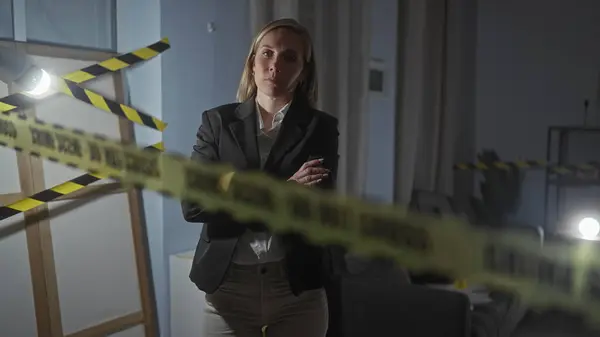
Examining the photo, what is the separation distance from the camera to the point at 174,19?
784 mm

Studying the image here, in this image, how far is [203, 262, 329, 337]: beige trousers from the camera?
0.55 meters

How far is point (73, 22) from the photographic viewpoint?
2.91 feet

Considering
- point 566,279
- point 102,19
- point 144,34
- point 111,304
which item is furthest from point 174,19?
point 566,279

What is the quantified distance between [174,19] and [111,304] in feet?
1.55

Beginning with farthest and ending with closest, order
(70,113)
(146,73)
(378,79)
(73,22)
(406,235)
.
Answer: (378,79)
(73,22)
(146,73)
(70,113)
(406,235)

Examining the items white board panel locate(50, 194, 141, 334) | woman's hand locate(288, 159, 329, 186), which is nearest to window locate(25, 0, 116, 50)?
white board panel locate(50, 194, 141, 334)

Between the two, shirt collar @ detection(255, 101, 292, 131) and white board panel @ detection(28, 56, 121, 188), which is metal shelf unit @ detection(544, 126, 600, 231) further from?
white board panel @ detection(28, 56, 121, 188)

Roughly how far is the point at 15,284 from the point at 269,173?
2.09 feet

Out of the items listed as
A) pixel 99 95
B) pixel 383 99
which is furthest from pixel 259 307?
pixel 383 99

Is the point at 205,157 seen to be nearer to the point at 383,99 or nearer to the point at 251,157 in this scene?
the point at 251,157

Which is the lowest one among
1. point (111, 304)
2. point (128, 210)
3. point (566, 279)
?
point (111, 304)

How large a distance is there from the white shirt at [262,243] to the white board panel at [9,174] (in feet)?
1.49

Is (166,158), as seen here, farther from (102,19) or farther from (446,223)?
(102,19)

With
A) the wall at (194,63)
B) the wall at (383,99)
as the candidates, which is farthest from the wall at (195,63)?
the wall at (383,99)
